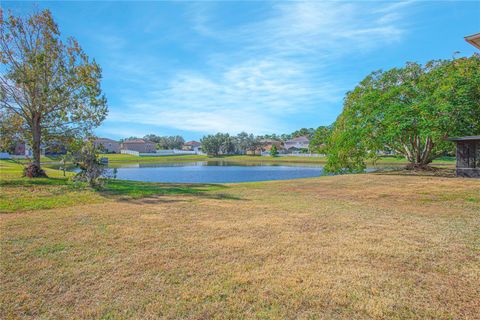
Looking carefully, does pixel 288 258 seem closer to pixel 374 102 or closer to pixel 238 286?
pixel 238 286

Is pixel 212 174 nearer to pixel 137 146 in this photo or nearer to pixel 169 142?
pixel 137 146

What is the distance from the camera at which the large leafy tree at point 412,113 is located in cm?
1518

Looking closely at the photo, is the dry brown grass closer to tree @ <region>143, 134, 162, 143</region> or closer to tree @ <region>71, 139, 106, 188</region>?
tree @ <region>71, 139, 106, 188</region>

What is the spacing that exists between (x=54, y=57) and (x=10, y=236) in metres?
9.67

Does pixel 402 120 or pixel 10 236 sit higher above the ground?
pixel 402 120

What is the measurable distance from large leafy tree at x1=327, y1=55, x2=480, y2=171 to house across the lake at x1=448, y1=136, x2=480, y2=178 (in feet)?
2.27

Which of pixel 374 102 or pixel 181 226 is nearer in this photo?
pixel 181 226

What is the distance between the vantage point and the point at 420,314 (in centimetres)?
273

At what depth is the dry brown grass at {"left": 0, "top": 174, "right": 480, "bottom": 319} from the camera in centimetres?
285

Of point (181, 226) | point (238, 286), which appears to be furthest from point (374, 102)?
point (238, 286)

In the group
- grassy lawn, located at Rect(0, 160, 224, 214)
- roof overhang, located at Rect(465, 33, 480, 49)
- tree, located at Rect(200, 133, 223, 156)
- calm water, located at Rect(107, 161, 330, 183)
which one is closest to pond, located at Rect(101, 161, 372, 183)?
calm water, located at Rect(107, 161, 330, 183)

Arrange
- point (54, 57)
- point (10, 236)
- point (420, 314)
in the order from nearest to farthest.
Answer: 1. point (420, 314)
2. point (10, 236)
3. point (54, 57)

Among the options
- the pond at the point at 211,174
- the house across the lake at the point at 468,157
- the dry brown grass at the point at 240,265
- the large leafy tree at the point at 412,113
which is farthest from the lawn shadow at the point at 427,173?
the dry brown grass at the point at 240,265

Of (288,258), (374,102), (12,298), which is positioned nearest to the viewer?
(12,298)
